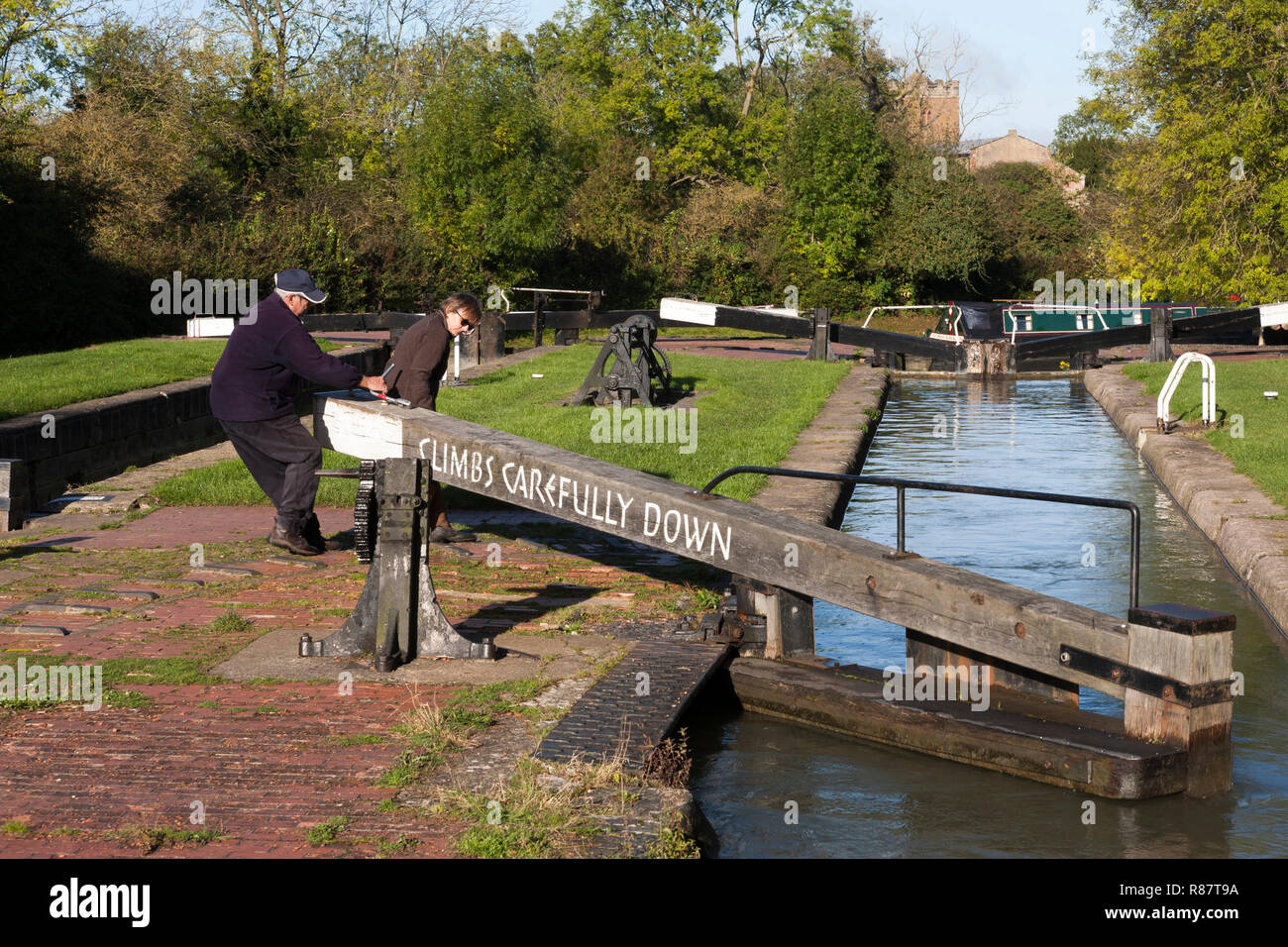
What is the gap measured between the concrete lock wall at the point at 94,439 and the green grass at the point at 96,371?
0.32 m

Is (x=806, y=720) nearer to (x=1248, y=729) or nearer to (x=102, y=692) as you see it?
(x=1248, y=729)

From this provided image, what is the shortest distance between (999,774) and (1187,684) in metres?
0.89

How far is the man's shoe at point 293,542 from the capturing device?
868cm

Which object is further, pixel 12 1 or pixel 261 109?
pixel 261 109

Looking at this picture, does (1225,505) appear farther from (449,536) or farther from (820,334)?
(820,334)

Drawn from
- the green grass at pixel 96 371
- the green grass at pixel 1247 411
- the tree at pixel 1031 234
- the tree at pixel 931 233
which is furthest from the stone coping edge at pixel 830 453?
the tree at pixel 1031 234

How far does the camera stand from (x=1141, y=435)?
1458 cm

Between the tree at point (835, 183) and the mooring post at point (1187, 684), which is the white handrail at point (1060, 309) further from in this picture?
the mooring post at point (1187, 684)

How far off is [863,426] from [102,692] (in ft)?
34.7

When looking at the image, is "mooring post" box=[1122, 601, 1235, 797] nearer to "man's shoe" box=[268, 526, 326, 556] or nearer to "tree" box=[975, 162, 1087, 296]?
"man's shoe" box=[268, 526, 326, 556]

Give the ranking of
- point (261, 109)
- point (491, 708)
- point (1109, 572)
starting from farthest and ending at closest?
point (261, 109)
point (1109, 572)
point (491, 708)

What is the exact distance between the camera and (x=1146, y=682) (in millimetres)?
5336

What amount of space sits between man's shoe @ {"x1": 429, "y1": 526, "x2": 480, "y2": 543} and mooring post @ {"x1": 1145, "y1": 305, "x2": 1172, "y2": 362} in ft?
54.2

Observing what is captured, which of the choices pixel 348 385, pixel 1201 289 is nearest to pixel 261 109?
pixel 1201 289
